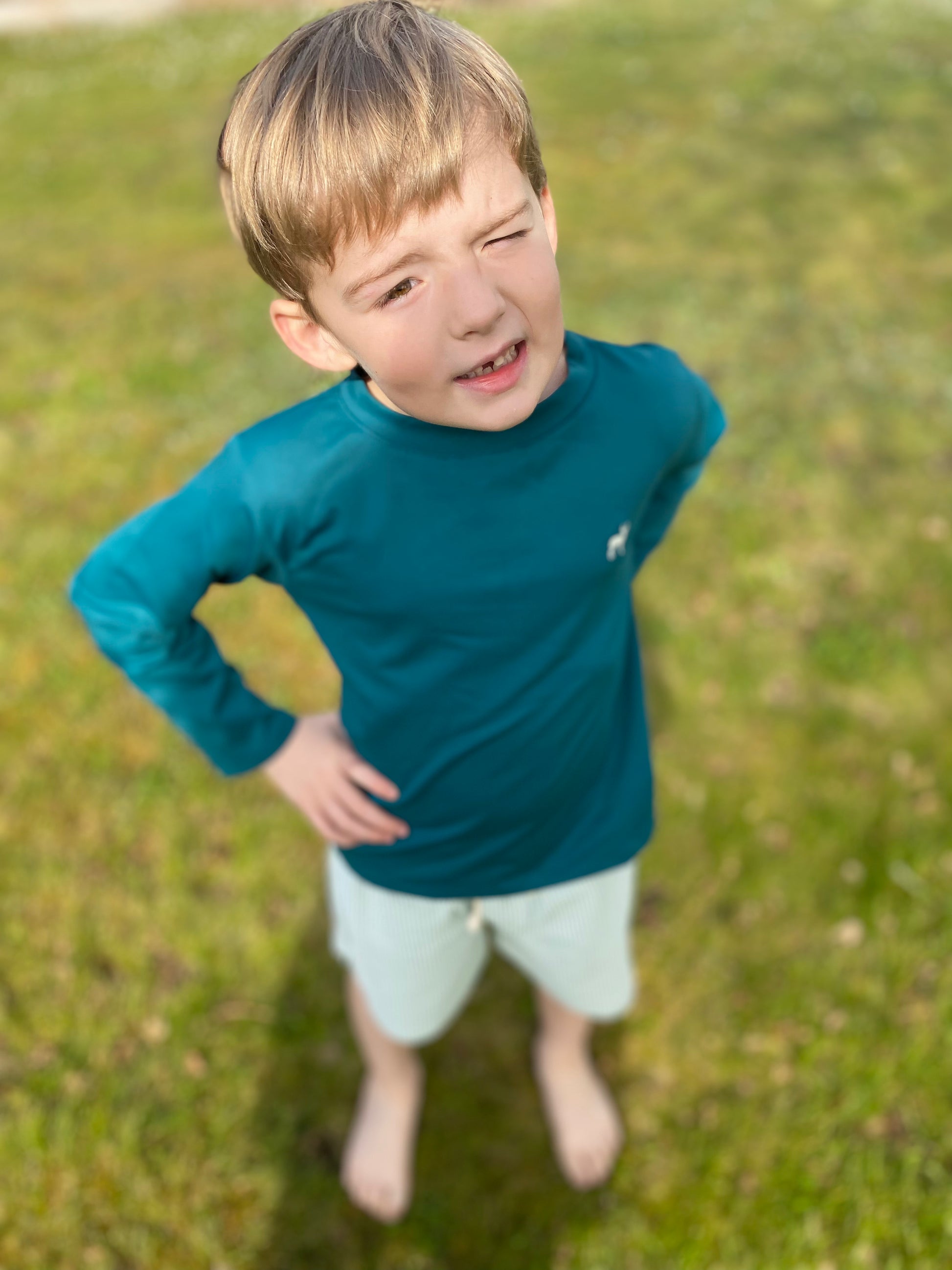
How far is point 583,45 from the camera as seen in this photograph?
1379 cm

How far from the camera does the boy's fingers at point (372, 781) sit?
6.72 ft

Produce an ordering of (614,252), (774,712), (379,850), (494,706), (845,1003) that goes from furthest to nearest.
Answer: (614,252)
(774,712)
(845,1003)
(379,850)
(494,706)

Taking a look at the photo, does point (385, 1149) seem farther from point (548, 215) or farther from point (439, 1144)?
point (548, 215)

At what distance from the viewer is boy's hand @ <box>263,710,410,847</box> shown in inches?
81.4

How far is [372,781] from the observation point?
2047 millimetres

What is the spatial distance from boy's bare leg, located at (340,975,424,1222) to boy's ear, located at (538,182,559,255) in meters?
2.08

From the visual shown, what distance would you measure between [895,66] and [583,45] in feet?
13.5

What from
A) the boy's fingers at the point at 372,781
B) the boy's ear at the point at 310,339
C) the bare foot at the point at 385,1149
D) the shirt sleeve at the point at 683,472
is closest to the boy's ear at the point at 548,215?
the boy's ear at the point at 310,339

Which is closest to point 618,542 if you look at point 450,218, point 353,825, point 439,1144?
point 450,218

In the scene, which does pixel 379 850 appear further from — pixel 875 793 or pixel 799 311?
pixel 799 311

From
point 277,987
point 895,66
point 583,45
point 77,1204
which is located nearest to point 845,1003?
point 277,987

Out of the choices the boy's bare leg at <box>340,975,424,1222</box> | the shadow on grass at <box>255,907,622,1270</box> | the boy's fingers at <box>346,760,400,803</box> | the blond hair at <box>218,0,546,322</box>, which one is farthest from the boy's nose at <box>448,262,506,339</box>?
the shadow on grass at <box>255,907,622,1270</box>

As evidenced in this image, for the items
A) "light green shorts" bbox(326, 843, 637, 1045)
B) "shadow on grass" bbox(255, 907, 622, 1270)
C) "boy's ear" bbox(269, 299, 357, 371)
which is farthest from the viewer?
"shadow on grass" bbox(255, 907, 622, 1270)

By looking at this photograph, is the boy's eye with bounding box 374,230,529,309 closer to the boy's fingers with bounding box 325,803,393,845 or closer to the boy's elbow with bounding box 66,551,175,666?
the boy's elbow with bounding box 66,551,175,666
